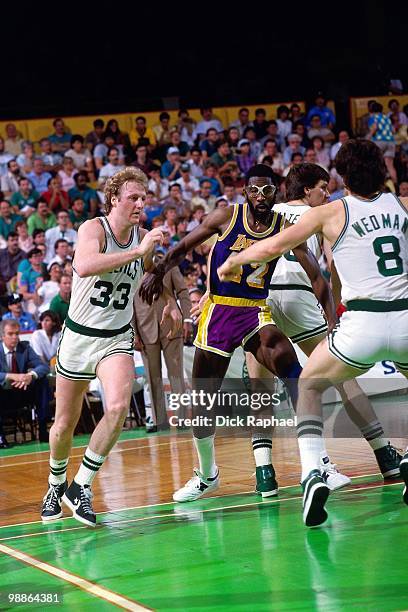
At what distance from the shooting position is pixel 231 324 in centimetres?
730

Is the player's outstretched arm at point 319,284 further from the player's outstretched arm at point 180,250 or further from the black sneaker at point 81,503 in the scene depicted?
the black sneaker at point 81,503

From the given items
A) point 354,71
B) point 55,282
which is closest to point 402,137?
point 354,71

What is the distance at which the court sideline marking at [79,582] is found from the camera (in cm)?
493

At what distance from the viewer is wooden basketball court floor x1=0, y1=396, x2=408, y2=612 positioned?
4949 mm

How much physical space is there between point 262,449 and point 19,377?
4.81 meters

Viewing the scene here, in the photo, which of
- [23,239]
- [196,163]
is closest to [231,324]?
[23,239]

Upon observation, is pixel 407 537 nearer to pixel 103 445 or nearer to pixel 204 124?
pixel 103 445

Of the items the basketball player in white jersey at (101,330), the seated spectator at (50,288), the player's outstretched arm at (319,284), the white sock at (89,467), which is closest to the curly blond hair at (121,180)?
the basketball player in white jersey at (101,330)

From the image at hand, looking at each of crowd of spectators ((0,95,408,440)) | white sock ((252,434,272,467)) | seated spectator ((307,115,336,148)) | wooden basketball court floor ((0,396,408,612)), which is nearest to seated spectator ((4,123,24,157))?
crowd of spectators ((0,95,408,440))

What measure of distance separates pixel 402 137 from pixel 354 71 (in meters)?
3.42

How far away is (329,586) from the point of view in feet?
16.3

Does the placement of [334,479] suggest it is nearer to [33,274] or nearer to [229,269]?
[229,269]

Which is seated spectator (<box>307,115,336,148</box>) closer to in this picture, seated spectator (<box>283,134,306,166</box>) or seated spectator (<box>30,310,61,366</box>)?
seated spectator (<box>283,134,306,166</box>)

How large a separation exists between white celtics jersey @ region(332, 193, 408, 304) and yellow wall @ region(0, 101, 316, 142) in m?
14.2
